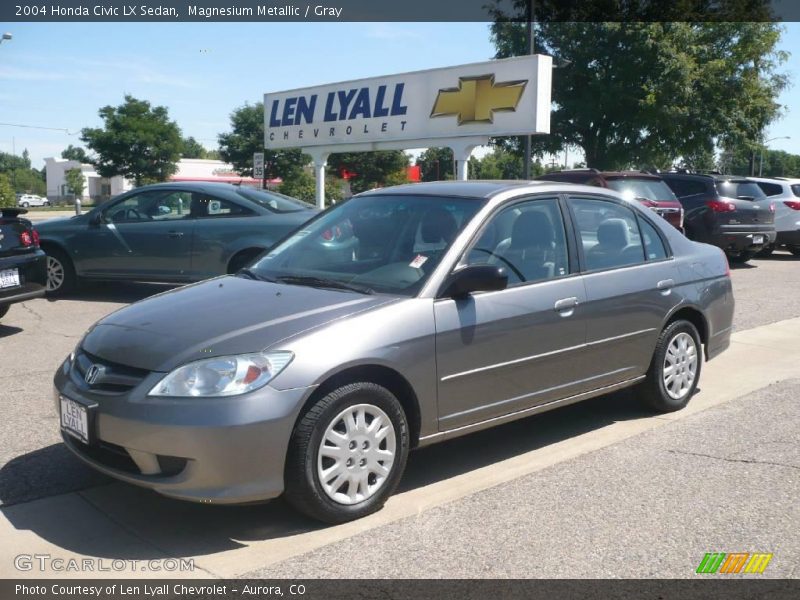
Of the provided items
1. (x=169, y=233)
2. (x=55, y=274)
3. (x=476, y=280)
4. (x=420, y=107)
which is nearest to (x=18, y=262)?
(x=169, y=233)

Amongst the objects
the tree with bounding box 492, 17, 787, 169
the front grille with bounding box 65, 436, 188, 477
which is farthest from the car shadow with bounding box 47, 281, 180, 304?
the tree with bounding box 492, 17, 787, 169

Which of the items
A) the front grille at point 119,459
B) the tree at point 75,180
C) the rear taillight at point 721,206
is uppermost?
the tree at point 75,180

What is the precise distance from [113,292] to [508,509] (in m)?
8.98

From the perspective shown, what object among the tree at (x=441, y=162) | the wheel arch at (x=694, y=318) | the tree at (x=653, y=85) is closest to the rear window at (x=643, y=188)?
the wheel arch at (x=694, y=318)

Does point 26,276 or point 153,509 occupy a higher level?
point 26,276

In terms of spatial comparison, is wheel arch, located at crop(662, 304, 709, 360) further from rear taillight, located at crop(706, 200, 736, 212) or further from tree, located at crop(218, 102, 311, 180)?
tree, located at crop(218, 102, 311, 180)

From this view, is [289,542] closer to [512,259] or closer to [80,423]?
[80,423]

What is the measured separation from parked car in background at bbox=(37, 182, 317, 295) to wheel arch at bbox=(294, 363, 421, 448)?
6.18 m

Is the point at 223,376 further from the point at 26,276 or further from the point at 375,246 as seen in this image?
the point at 26,276

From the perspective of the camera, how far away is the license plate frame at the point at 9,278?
26.9 feet

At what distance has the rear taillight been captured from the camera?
52.5 feet

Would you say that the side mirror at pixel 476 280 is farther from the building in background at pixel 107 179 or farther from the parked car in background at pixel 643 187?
the building in background at pixel 107 179

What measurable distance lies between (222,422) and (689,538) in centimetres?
218

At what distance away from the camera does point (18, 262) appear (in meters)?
8.38
